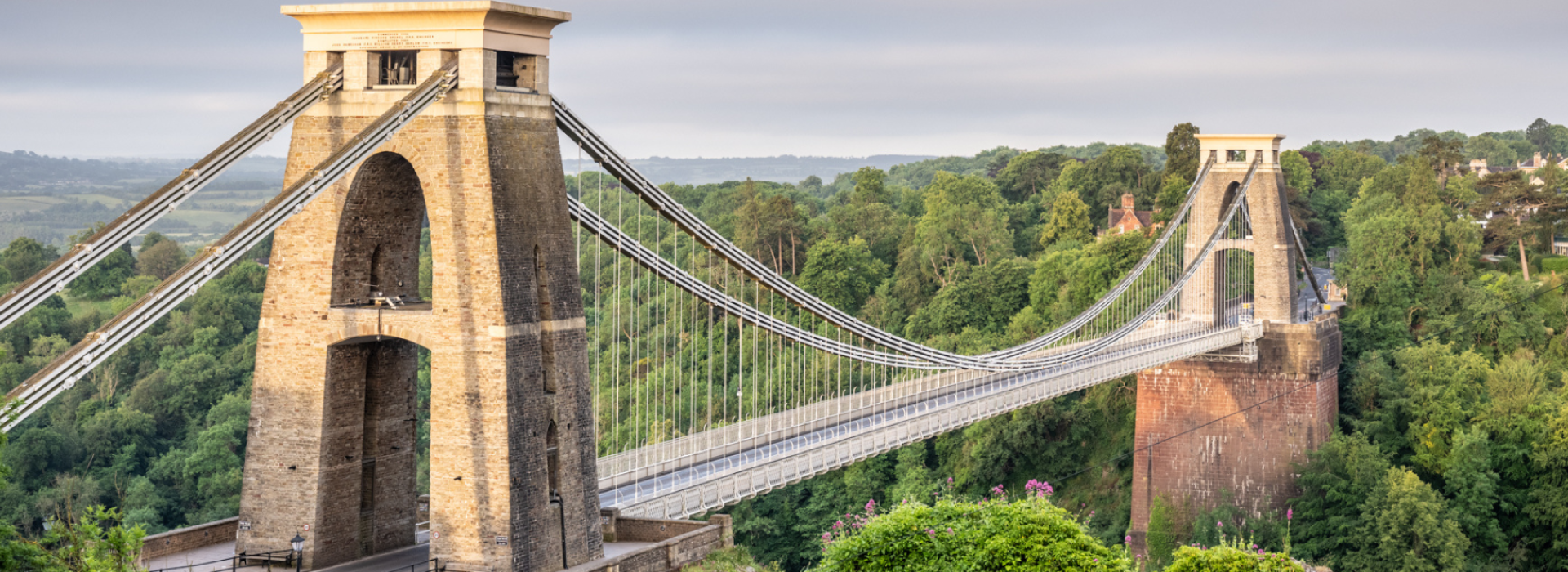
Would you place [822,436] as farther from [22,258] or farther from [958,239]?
[958,239]

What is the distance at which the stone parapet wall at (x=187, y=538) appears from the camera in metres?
17.5

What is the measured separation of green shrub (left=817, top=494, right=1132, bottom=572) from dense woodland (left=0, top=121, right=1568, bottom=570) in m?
8.63

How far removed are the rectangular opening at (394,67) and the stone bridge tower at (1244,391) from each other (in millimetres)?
27808

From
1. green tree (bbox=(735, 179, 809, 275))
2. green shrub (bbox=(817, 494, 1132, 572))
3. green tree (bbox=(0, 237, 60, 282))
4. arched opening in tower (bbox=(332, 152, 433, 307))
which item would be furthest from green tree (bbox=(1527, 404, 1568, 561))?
green tree (bbox=(0, 237, 60, 282))

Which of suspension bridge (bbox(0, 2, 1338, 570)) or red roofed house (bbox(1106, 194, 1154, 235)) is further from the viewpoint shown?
red roofed house (bbox(1106, 194, 1154, 235))

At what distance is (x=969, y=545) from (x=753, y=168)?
154827mm

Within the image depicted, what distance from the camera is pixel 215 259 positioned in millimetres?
14680

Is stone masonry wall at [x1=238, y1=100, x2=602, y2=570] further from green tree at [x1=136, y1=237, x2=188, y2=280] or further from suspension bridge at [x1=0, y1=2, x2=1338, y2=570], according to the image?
green tree at [x1=136, y1=237, x2=188, y2=280]

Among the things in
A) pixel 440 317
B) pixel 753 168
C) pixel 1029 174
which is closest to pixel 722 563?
pixel 440 317

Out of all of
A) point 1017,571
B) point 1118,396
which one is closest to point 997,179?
point 1118,396

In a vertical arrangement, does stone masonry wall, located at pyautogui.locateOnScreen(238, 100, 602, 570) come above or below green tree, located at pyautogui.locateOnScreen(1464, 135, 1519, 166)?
below

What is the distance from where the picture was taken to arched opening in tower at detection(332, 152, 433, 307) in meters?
17.6

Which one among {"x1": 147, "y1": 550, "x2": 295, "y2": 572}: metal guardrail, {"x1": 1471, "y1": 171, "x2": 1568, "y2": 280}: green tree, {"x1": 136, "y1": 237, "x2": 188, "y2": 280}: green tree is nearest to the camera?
{"x1": 147, "y1": 550, "x2": 295, "y2": 572}: metal guardrail

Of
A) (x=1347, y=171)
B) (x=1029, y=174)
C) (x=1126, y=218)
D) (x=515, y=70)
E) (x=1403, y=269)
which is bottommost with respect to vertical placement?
(x=1403, y=269)
